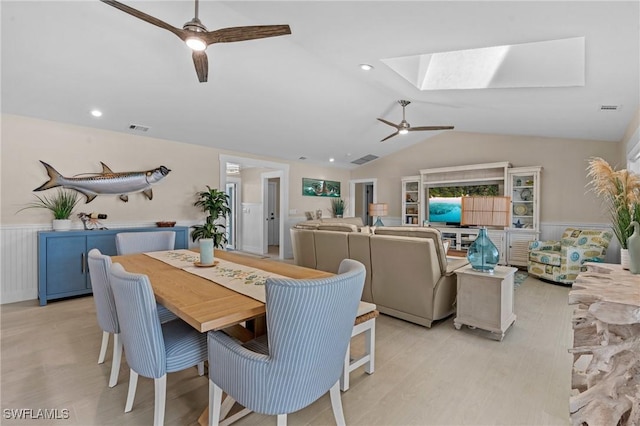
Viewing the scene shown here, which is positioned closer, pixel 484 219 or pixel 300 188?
pixel 484 219

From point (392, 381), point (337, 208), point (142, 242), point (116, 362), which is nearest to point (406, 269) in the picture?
point (392, 381)

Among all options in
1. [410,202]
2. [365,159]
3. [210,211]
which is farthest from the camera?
[365,159]

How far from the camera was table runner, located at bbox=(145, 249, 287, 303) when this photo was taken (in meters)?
1.73

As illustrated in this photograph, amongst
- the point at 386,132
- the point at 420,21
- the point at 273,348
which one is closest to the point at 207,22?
the point at 420,21

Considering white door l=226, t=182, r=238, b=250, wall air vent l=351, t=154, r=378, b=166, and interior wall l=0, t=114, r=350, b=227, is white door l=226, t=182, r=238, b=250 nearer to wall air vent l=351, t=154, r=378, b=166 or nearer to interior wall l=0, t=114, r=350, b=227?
interior wall l=0, t=114, r=350, b=227

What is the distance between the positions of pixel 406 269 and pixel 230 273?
1779 millimetres

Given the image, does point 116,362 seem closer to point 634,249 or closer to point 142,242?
point 142,242

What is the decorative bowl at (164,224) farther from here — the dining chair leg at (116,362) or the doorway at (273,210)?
the doorway at (273,210)

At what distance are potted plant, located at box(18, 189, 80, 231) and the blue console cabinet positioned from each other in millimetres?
191

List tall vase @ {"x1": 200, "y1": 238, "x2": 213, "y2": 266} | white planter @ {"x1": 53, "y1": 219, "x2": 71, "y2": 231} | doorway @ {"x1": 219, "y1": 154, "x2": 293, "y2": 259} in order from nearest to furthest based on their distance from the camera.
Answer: tall vase @ {"x1": 200, "y1": 238, "x2": 213, "y2": 266}, white planter @ {"x1": 53, "y1": 219, "x2": 71, "y2": 231}, doorway @ {"x1": 219, "y1": 154, "x2": 293, "y2": 259}

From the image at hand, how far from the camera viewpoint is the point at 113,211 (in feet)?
14.5

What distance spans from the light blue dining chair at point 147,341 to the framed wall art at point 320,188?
5.78 metres

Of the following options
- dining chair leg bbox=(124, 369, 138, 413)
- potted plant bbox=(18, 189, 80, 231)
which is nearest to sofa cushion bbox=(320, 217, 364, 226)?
potted plant bbox=(18, 189, 80, 231)

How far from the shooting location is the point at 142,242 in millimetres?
3293
